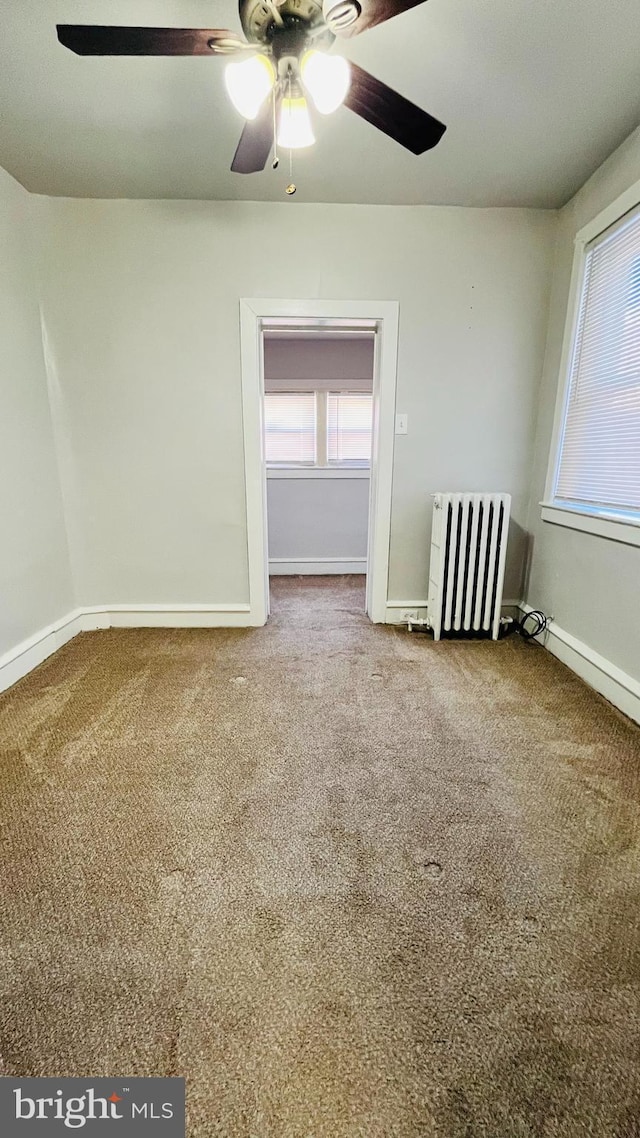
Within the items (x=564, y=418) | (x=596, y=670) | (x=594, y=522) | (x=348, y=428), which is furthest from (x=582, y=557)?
(x=348, y=428)

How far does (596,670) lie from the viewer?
2068 mm

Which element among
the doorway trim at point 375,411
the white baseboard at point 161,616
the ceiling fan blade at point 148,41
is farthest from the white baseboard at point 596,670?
the ceiling fan blade at point 148,41

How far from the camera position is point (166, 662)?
2.35 metres

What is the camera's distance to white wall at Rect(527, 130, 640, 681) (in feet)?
6.19

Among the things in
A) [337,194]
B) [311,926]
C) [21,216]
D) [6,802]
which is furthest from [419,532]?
[21,216]

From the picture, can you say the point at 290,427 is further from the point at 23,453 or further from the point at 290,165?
the point at 23,453

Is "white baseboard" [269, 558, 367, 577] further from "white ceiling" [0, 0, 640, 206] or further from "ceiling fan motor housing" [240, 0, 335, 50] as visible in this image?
"ceiling fan motor housing" [240, 0, 335, 50]

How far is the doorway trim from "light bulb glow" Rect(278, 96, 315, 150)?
1.08 m

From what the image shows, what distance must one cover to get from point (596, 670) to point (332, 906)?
1668 mm

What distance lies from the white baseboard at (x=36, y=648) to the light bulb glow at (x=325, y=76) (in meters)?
2.47

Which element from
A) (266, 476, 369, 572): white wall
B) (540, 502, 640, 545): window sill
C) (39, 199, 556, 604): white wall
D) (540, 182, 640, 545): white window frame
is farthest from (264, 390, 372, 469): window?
(540, 502, 640, 545): window sill

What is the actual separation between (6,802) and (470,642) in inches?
90.6

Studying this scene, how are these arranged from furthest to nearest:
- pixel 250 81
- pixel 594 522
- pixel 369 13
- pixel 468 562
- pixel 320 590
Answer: pixel 320 590 → pixel 468 562 → pixel 594 522 → pixel 250 81 → pixel 369 13

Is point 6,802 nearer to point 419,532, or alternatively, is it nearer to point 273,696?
point 273,696
